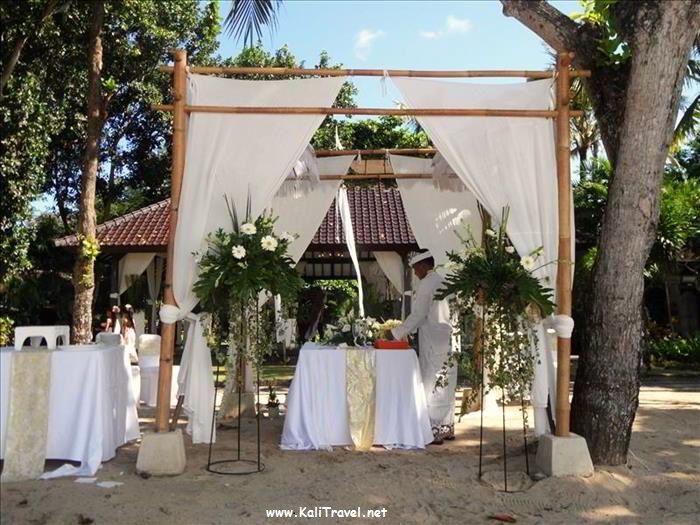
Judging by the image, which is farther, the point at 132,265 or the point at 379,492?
the point at 132,265

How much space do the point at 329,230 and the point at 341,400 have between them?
1001cm

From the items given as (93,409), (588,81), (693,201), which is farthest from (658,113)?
(693,201)

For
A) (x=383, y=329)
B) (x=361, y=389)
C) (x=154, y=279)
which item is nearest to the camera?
(x=361, y=389)

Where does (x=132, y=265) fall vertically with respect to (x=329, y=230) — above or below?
below

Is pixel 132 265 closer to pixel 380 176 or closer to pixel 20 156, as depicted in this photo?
pixel 20 156

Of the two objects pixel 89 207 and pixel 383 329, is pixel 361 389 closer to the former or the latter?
pixel 383 329

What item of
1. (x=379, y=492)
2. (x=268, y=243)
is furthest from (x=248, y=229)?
(x=379, y=492)

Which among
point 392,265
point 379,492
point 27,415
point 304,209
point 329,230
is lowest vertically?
point 379,492

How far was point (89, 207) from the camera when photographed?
481 inches

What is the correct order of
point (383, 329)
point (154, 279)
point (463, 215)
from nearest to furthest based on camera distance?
point (383, 329)
point (463, 215)
point (154, 279)

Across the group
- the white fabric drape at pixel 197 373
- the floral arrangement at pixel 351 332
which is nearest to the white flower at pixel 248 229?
the white fabric drape at pixel 197 373

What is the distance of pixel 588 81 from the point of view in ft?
17.8

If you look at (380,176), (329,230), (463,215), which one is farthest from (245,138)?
(329,230)

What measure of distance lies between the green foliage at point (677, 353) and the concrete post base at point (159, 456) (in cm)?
1251
